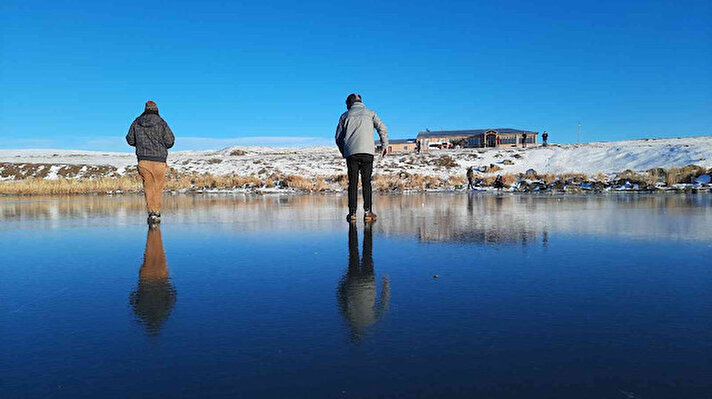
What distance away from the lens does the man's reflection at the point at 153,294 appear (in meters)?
2.95

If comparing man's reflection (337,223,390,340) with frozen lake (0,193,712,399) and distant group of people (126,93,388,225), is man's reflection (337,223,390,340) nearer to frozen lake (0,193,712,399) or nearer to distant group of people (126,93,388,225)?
frozen lake (0,193,712,399)

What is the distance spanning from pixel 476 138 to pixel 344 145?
75.2 m

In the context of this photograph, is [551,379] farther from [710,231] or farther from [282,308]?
[710,231]

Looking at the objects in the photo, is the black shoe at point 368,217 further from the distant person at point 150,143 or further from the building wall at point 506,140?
the building wall at point 506,140

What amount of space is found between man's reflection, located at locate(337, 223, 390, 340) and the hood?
18.4 feet

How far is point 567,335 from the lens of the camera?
2.54 m

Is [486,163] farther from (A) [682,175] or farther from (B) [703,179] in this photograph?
(B) [703,179]

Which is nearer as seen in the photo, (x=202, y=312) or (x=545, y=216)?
(x=202, y=312)

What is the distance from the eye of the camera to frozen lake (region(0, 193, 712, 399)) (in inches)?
80.3

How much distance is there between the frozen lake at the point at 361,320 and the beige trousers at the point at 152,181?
3057mm

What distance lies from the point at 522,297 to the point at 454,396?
1.58 meters

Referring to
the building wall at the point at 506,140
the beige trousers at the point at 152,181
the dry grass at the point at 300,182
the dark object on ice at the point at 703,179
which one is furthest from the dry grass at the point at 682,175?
the building wall at the point at 506,140

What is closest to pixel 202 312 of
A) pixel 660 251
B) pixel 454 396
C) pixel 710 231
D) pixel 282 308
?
pixel 282 308

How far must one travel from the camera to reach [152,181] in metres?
9.08
